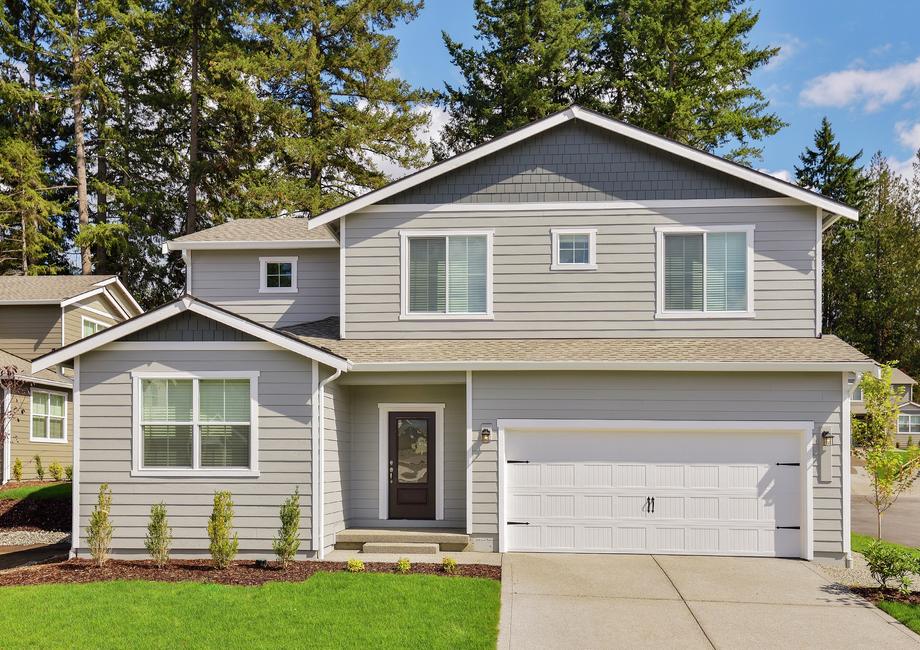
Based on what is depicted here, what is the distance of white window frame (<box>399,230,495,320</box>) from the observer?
1372 centimetres

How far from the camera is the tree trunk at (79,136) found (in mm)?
30438

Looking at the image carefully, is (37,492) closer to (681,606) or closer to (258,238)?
(258,238)

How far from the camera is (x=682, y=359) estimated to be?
1195 centimetres

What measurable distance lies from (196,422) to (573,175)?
7.20 m

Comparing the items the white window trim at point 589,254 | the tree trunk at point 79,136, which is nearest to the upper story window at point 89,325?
the tree trunk at point 79,136

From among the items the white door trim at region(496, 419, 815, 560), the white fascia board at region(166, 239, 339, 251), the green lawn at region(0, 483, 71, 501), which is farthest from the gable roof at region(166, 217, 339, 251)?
the green lawn at region(0, 483, 71, 501)

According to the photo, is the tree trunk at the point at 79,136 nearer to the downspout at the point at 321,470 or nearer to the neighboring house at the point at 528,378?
the neighboring house at the point at 528,378

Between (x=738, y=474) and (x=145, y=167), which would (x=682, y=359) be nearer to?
(x=738, y=474)

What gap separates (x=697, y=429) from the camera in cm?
1220

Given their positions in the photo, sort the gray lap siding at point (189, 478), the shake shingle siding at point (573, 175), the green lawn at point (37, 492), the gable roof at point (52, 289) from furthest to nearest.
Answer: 1. the gable roof at point (52, 289)
2. the green lawn at point (37, 492)
3. the shake shingle siding at point (573, 175)
4. the gray lap siding at point (189, 478)

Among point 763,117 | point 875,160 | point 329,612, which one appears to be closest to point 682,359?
point 329,612

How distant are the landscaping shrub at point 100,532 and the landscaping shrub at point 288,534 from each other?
2.29 metres

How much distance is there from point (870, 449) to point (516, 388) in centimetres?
566

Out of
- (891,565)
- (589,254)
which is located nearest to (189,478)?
(589,254)
